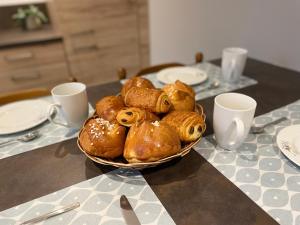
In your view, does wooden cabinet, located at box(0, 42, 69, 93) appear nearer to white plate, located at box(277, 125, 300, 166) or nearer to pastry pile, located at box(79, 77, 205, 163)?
pastry pile, located at box(79, 77, 205, 163)

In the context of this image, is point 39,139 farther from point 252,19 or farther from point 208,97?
point 252,19

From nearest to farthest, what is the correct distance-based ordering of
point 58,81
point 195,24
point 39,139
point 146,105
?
point 146,105
point 39,139
point 58,81
point 195,24

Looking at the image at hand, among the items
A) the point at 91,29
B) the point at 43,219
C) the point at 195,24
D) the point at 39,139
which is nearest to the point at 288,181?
the point at 43,219

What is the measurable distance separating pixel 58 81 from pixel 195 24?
1.31 m

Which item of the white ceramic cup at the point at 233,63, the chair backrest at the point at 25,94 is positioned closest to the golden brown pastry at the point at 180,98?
the white ceramic cup at the point at 233,63

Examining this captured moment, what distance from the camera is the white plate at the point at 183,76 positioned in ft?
3.15

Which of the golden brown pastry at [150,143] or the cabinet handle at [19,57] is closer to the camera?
the golden brown pastry at [150,143]

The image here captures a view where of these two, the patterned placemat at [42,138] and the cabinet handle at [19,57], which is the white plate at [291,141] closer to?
the patterned placemat at [42,138]

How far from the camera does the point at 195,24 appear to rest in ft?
7.45

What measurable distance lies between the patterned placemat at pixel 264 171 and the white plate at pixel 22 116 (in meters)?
0.49

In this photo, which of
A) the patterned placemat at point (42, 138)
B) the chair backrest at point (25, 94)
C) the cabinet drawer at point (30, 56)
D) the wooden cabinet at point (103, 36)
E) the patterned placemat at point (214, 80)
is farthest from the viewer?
A: the wooden cabinet at point (103, 36)

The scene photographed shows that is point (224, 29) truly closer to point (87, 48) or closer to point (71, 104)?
point (87, 48)

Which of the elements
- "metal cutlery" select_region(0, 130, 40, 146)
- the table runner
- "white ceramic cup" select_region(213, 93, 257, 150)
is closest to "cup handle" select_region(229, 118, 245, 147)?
"white ceramic cup" select_region(213, 93, 257, 150)

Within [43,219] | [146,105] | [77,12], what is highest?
[77,12]
